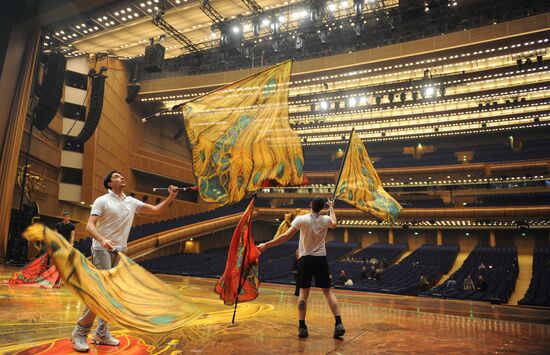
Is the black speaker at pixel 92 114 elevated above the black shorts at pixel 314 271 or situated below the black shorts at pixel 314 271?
above

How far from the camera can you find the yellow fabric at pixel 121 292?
98.7 inches

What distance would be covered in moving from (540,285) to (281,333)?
11.8 meters

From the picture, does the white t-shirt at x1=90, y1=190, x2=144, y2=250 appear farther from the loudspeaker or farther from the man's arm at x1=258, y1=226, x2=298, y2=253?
the loudspeaker

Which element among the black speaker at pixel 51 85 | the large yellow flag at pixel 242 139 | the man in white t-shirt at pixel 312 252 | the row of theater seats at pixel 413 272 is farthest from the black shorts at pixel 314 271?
the black speaker at pixel 51 85

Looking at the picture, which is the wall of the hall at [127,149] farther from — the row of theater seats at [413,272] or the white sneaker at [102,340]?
the white sneaker at [102,340]

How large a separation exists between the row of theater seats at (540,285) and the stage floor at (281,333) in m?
4.32

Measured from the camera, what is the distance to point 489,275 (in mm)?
14617

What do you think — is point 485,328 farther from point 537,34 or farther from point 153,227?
point 153,227

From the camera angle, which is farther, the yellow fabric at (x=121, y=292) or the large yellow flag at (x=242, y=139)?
the large yellow flag at (x=242, y=139)

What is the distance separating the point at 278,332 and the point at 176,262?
1459cm

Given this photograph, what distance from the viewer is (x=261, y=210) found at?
26.5 metres

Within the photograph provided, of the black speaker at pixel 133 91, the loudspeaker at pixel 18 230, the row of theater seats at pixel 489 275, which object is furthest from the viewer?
the black speaker at pixel 133 91

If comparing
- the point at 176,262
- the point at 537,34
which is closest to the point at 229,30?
the point at 176,262

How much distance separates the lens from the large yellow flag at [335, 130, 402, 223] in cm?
526
